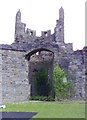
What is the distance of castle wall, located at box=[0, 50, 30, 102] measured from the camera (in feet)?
74.0

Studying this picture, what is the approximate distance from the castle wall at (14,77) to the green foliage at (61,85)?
217cm

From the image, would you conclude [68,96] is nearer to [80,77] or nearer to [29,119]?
[80,77]

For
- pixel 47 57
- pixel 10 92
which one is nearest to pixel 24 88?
pixel 10 92

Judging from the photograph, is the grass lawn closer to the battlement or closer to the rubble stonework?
the rubble stonework

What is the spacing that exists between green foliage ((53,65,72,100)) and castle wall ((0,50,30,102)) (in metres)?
2.17

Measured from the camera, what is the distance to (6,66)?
75.3ft

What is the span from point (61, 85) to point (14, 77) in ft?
11.2

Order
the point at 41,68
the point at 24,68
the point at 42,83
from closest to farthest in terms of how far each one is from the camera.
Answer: the point at 24,68
the point at 42,83
the point at 41,68

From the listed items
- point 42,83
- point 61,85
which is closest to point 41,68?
point 42,83

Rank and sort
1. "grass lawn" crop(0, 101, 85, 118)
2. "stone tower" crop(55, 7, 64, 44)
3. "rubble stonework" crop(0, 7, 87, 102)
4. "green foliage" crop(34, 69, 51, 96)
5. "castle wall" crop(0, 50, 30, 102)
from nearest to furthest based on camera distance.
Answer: "grass lawn" crop(0, 101, 85, 118), "castle wall" crop(0, 50, 30, 102), "rubble stonework" crop(0, 7, 87, 102), "green foliage" crop(34, 69, 51, 96), "stone tower" crop(55, 7, 64, 44)

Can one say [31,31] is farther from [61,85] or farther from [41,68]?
[61,85]

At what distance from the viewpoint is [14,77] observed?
23.0 metres

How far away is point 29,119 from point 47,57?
21.9 m

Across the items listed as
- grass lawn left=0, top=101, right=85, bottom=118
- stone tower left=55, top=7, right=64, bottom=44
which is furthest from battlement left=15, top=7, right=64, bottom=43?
grass lawn left=0, top=101, right=85, bottom=118
